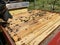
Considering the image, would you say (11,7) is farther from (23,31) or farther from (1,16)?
(1,16)

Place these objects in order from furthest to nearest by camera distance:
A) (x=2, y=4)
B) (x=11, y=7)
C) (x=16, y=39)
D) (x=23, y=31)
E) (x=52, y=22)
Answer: (x=11, y=7) → (x=52, y=22) → (x=23, y=31) → (x=16, y=39) → (x=2, y=4)

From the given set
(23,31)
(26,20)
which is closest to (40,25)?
(26,20)

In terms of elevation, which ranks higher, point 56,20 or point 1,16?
point 1,16

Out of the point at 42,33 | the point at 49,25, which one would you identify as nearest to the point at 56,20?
the point at 49,25

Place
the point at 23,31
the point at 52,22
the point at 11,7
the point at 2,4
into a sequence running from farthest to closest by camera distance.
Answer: the point at 11,7, the point at 52,22, the point at 23,31, the point at 2,4

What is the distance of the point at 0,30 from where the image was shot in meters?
3.55

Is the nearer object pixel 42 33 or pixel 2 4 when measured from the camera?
pixel 2 4

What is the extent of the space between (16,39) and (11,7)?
111 inches

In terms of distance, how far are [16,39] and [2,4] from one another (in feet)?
2.93

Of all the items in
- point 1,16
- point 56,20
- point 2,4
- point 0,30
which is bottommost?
point 56,20

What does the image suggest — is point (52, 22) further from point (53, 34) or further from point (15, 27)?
point (15, 27)

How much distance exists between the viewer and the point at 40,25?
5066 mm

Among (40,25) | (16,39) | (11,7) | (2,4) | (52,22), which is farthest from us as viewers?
(11,7)

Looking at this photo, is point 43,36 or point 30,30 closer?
point 43,36
